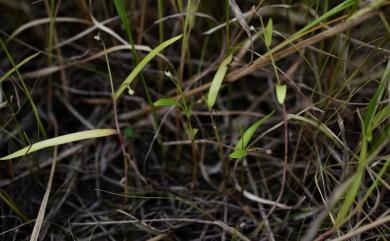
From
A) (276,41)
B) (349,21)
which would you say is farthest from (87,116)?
(349,21)

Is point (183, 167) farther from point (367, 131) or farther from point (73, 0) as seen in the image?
point (73, 0)

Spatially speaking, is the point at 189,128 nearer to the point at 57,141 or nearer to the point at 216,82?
the point at 216,82

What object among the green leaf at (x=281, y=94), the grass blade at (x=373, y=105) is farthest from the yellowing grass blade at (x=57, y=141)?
the grass blade at (x=373, y=105)

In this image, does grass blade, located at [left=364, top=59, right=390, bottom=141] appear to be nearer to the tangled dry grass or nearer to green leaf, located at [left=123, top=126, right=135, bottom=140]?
the tangled dry grass

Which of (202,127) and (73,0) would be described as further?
(73,0)

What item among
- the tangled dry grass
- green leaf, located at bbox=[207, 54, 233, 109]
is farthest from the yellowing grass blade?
green leaf, located at bbox=[207, 54, 233, 109]

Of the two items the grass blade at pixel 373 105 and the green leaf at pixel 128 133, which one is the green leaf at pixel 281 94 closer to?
the grass blade at pixel 373 105

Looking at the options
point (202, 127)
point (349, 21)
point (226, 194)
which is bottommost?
point (226, 194)

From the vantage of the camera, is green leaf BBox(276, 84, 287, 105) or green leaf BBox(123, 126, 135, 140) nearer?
green leaf BBox(276, 84, 287, 105)
